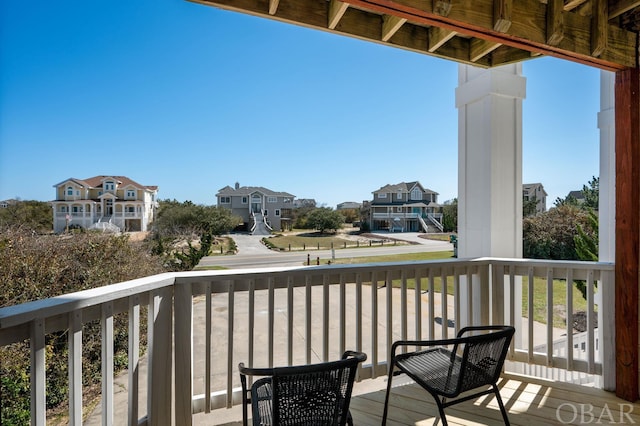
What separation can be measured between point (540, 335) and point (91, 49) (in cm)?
936

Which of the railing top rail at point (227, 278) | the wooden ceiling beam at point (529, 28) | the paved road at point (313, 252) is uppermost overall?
the wooden ceiling beam at point (529, 28)

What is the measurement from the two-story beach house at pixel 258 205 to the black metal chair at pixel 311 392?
4120 millimetres

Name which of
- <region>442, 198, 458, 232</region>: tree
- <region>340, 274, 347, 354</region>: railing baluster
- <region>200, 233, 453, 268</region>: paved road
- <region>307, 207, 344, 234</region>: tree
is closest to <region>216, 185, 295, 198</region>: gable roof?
<region>307, 207, 344, 234</region>: tree

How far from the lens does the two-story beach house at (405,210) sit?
507cm

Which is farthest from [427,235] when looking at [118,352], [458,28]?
[118,352]

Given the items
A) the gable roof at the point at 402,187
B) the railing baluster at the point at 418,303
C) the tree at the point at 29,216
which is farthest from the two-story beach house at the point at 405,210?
the tree at the point at 29,216

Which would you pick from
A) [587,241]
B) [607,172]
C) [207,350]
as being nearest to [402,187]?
[587,241]

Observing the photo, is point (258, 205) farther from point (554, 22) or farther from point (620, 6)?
point (620, 6)

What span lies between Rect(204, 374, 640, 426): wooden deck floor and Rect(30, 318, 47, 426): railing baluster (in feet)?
4.48

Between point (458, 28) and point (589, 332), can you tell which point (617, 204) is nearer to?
point (589, 332)

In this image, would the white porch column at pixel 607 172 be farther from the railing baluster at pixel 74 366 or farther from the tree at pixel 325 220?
the railing baluster at pixel 74 366

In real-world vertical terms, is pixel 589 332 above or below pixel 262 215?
below

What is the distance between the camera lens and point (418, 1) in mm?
1638

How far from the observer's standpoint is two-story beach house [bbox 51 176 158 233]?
4.93 meters
